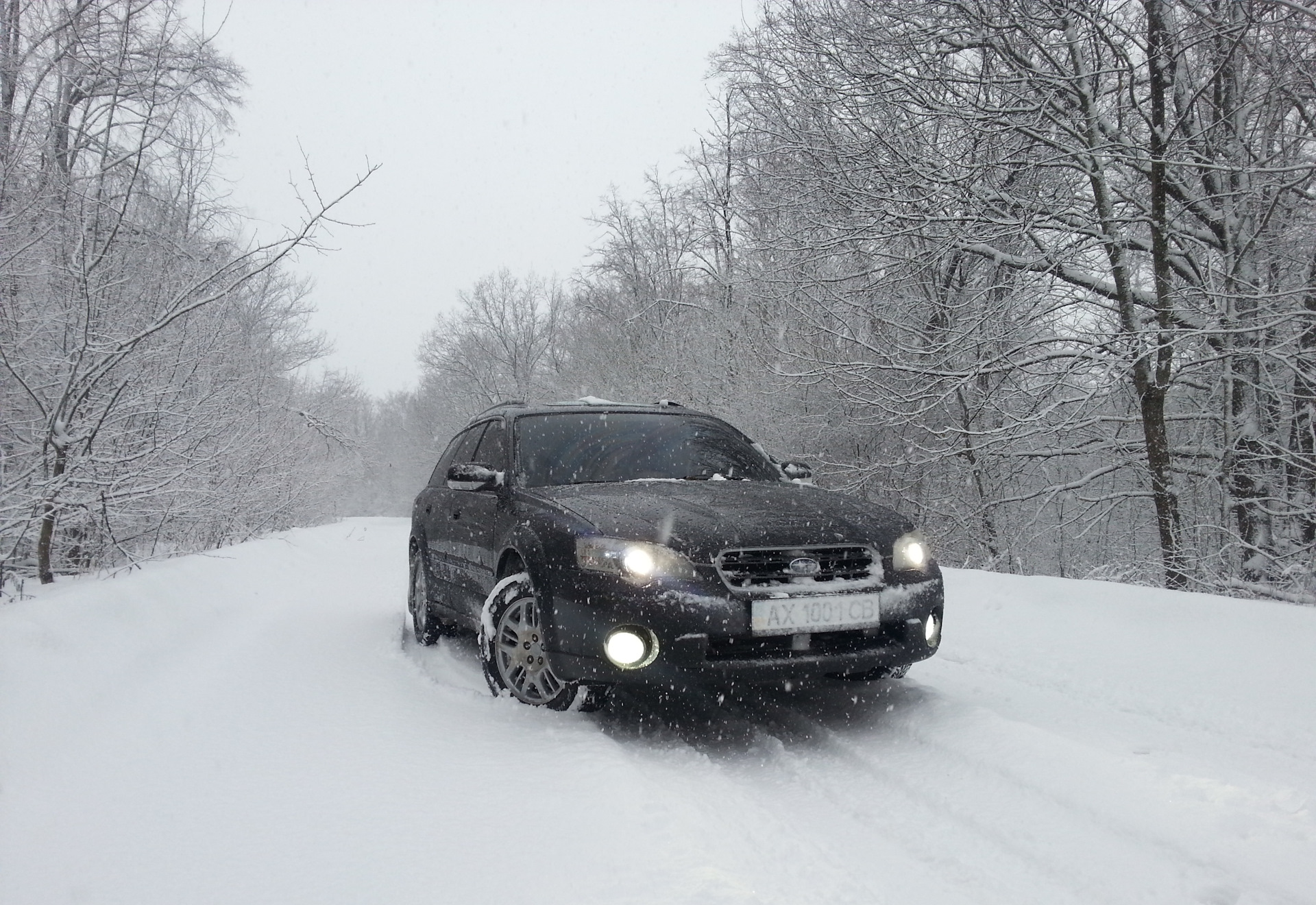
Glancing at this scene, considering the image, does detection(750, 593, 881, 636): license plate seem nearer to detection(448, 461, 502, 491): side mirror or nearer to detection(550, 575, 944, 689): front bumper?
detection(550, 575, 944, 689): front bumper

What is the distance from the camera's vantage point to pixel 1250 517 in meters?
9.61

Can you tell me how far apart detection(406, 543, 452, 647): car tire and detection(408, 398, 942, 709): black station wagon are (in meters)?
1.24

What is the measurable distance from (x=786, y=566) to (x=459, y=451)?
3452 mm

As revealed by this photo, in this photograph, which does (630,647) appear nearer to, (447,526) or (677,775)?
(677,775)

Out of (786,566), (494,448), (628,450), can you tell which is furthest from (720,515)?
(494,448)

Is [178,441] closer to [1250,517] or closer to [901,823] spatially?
[901,823]

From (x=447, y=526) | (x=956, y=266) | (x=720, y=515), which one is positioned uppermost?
(x=956, y=266)

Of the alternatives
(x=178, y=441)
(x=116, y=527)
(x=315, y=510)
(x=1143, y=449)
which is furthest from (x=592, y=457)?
(x=315, y=510)

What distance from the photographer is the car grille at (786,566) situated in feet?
11.7

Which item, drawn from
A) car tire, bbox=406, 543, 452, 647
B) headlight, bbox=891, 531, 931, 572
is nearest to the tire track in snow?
headlight, bbox=891, 531, 931, 572

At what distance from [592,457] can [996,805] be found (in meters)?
2.71

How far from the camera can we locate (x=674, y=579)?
351cm

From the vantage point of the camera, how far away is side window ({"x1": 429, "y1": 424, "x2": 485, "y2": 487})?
6012mm

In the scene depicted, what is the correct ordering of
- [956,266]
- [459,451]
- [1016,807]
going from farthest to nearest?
[956,266]
[459,451]
[1016,807]
